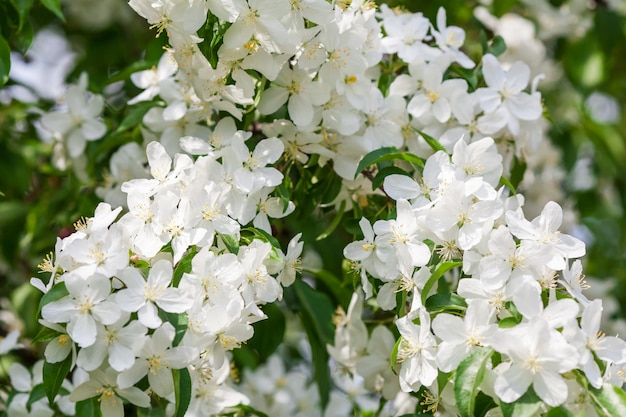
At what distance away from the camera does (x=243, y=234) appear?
1723 millimetres

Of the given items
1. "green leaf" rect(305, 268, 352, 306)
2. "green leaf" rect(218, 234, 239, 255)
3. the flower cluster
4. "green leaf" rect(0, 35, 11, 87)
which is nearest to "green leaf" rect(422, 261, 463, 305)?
the flower cluster

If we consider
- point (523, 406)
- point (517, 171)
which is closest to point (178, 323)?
point (523, 406)

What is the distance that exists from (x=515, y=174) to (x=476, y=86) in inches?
9.4

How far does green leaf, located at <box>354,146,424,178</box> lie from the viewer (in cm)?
183

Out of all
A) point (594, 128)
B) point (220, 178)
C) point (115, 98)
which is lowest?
point (115, 98)

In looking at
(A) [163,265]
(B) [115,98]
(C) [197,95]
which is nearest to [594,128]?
(B) [115,98]

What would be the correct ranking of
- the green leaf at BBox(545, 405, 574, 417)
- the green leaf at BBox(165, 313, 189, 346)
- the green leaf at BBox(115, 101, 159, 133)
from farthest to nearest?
the green leaf at BBox(115, 101, 159, 133), the green leaf at BBox(165, 313, 189, 346), the green leaf at BBox(545, 405, 574, 417)

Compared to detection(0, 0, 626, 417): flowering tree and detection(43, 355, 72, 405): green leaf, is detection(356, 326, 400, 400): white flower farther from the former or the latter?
detection(43, 355, 72, 405): green leaf

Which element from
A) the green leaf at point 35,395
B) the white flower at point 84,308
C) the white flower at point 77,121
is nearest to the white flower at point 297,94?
the white flower at point 84,308

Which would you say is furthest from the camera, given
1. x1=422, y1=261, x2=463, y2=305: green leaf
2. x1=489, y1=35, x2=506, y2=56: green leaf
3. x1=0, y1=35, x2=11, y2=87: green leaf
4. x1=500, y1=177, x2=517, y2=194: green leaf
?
x1=489, y1=35, x2=506, y2=56: green leaf

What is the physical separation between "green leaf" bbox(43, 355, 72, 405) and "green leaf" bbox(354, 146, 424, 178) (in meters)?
0.67

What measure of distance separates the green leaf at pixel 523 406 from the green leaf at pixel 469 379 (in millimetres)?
49

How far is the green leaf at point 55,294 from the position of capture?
4.84 feet

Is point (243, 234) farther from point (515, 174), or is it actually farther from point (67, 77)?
point (67, 77)
